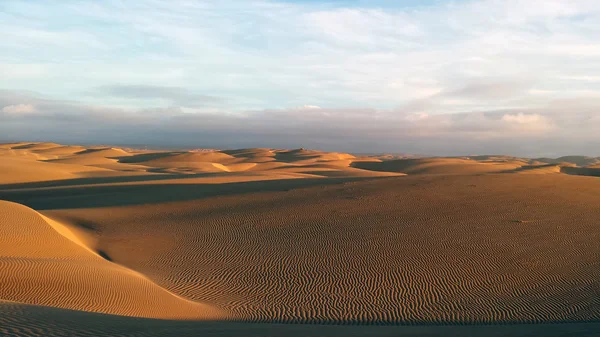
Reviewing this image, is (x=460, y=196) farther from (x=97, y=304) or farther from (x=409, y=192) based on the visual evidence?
(x=97, y=304)

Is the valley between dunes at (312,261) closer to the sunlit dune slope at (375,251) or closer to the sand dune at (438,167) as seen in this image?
the sunlit dune slope at (375,251)

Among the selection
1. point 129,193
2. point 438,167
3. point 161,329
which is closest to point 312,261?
point 161,329

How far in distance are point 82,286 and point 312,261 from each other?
6.53 meters

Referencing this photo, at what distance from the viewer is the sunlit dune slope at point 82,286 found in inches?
379

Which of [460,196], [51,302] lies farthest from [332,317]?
[460,196]

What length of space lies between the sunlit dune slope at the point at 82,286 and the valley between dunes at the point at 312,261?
0.15 ft

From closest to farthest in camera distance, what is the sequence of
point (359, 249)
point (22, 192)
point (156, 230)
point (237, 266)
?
point (237, 266)
point (359, 249)
point (156, 230)
point (22, 192)

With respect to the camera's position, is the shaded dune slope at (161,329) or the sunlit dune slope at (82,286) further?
the sunlit dune slope at (82,286)

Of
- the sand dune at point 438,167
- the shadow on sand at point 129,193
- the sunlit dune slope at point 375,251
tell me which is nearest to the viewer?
the sunlit dune slope at point 375,251

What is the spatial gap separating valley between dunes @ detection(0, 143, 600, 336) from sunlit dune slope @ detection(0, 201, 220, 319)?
5cm

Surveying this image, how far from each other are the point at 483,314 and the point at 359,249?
221 inches

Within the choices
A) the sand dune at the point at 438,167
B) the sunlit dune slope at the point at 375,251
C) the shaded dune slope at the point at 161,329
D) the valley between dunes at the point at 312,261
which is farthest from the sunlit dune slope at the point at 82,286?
the sand dune at the point at 438,167

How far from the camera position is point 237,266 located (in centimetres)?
1419

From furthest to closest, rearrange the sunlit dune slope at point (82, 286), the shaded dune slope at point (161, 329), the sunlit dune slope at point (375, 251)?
1. the sunlit dune slope at point (375, 251)
2. the sunlit dune slope at point (82, 286)
3. the shaded dune slope at point (161, 329)
